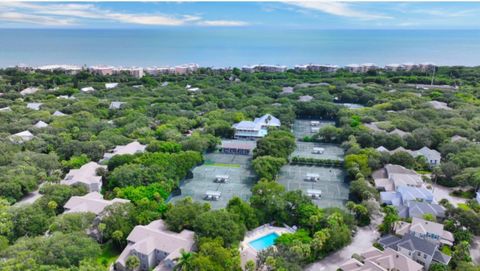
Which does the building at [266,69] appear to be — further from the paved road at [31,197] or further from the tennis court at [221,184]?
the paved road at [31,197]

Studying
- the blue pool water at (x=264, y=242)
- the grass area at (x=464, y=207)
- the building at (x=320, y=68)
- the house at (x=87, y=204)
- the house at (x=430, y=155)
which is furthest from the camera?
the building at (x=320, y=68)

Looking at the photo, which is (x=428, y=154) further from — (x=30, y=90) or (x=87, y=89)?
(x=30, y=90)

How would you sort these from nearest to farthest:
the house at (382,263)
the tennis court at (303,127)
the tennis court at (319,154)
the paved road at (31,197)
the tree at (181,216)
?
the house at (382,263) < the tree at (181,216) < the paved road at (31,197) < the tennis court at (319,154) < the tennis court at (303,127)

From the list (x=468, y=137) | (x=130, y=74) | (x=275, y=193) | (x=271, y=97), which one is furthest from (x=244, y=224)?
(x=130, y=74)

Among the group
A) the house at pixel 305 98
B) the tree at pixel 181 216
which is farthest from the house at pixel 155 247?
the house at pixel 305 98

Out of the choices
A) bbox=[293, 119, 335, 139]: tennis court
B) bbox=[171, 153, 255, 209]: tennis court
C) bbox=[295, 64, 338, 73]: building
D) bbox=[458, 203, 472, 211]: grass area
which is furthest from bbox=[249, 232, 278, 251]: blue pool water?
bbox=[295, 64, 338, 73]: building

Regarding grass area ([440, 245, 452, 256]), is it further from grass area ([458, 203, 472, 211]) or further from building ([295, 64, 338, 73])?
building ([295, 64, 338, 73])
